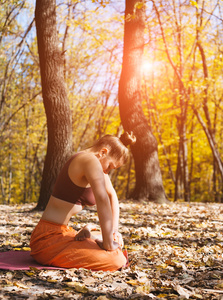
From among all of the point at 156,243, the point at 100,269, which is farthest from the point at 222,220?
the point at 100,269

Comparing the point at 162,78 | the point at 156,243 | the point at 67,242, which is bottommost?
the point at 156,243

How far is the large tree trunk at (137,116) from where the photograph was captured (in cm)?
954

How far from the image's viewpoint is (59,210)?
335cm

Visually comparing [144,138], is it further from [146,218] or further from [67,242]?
[67,242]

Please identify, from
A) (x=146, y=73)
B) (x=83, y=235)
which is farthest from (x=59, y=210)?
(x=146, y=73)

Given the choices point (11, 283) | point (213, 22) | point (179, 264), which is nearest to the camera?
point (11, 283)

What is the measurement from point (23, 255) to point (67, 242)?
82 centimetres

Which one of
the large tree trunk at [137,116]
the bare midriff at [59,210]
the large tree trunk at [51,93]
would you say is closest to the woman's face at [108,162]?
the bare midriff at [59,210]

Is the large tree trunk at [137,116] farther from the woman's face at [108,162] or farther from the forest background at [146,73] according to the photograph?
the woman's face at [108,162]

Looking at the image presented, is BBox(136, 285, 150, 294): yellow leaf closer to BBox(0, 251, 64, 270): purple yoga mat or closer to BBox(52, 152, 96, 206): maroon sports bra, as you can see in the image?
BBox(0, 251, 64, 270): purple yoga mat

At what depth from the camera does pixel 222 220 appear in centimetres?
659

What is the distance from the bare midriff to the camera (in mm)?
3328

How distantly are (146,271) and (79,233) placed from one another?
790 millimetres

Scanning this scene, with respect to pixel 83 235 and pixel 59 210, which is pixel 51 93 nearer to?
pixel 59 210
